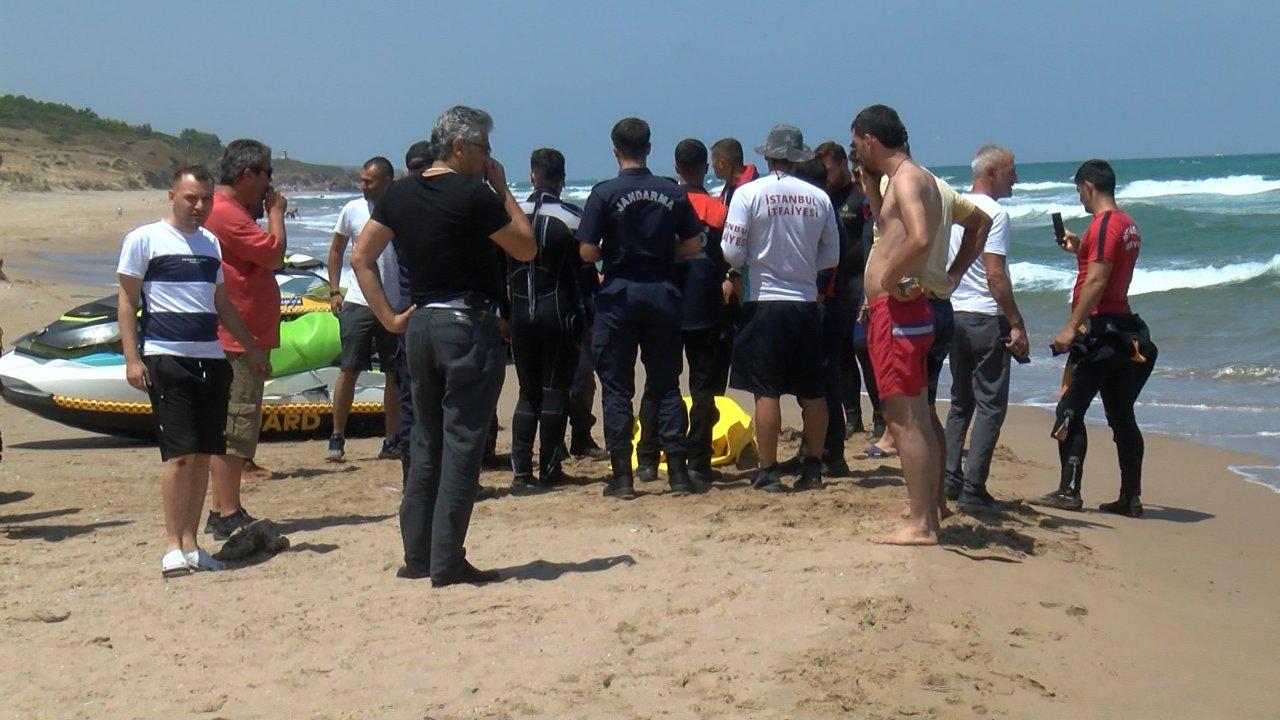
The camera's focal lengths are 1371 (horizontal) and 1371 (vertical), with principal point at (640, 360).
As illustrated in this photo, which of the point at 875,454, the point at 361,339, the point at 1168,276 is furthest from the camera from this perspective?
the point at 1168,276

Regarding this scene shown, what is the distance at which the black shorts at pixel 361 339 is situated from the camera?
860 cm

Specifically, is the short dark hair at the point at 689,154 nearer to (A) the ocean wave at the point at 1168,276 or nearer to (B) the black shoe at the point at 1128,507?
(B) the black shoe at the point at 1128,507

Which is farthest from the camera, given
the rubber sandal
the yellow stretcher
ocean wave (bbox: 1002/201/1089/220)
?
ocean wave (bbox: 1002/201/1089/220)

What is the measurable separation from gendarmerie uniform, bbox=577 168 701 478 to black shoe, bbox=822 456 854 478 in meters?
1.00

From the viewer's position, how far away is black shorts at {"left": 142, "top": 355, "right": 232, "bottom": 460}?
5.78 meters

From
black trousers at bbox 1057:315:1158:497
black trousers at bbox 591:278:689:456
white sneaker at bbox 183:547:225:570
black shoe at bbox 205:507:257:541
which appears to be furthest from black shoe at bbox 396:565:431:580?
black trousers at bbox 1057:315:1158:497

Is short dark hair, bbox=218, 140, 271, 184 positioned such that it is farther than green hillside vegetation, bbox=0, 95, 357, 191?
No

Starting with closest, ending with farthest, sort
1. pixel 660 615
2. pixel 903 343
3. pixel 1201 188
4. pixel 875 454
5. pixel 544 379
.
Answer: pixel 660 615 → pixel 903 343 → pixel 544 379 → pixel 875 454 → pixel 1201 188

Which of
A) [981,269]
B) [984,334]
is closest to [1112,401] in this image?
[984,334]

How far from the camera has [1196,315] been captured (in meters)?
17.4

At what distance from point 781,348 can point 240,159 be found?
286cm

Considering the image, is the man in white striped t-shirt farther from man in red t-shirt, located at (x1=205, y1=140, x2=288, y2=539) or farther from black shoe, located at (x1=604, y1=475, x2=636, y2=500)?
black shoe, located at (x1=604, y1=475, x2=636, y2=500)

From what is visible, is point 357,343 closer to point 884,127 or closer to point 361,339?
point 361,339

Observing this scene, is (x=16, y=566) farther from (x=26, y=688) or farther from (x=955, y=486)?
(x=955, y=486)
